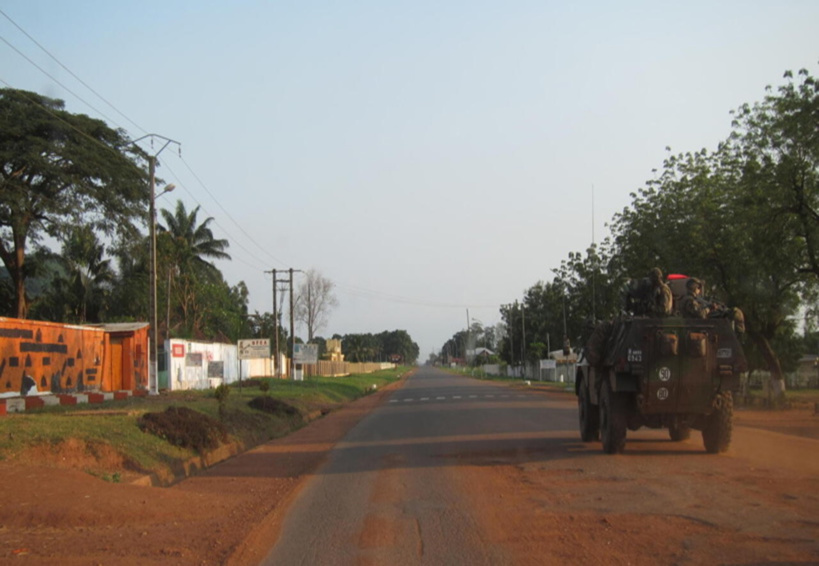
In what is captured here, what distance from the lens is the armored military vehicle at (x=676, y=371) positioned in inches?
493

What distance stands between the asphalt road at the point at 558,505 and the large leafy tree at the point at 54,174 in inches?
916

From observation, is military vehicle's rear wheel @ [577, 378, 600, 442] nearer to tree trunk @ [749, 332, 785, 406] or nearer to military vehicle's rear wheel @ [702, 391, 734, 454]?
military vehicle's rear wheel @ [702, 391, 734, 454]

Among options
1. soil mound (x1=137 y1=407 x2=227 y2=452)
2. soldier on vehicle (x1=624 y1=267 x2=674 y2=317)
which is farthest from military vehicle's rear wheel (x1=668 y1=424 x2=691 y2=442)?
soil mound (x1=137 y1=407 x2=227 y2=452)

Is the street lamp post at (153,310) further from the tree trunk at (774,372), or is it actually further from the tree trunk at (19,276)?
the tree trunk at (774,372)

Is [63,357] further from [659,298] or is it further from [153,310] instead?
[659,298]

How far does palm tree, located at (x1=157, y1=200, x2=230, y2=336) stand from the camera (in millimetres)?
53031

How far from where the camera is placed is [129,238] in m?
36.6

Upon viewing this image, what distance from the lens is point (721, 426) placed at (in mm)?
12977

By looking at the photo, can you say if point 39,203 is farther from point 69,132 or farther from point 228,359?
point 228,359

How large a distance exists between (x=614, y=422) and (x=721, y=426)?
175cm

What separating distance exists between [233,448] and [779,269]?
18605mm

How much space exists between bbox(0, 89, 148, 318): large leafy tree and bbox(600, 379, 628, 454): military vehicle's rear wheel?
87.7 feet

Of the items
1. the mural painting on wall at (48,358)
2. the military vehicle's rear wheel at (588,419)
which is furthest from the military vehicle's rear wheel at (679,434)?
the mural painting on wall at (48,358)

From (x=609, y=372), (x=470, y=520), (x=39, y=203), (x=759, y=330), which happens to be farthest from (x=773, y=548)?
(x=39, y=203)
